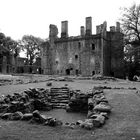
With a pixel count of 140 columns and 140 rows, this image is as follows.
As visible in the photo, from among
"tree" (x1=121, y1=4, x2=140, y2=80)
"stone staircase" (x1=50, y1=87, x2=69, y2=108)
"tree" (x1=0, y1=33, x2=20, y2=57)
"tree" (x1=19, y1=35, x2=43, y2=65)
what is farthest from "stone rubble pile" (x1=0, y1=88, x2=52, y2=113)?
"tree" (x1=19, y1=35, x2=43, y2=65)

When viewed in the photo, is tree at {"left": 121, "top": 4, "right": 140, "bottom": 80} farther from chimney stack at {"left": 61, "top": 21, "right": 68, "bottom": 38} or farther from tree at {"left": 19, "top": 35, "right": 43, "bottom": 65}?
tree at {"left": 19, "top": 35, "right": 43, "bottom": 65}

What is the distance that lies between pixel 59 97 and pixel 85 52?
104 ft

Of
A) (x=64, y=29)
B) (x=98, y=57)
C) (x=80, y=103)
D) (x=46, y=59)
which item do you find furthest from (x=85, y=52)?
(x=80, y=103)

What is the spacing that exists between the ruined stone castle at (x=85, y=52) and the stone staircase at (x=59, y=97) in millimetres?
27966

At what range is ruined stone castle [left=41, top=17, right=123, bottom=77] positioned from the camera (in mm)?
46347

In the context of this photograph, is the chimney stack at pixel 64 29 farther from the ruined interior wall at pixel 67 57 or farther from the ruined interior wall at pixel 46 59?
the ruined interior wall at pixel 46 59

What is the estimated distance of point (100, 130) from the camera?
7051 millimetres

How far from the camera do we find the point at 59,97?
1714 cm

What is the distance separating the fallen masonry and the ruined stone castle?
28803mm

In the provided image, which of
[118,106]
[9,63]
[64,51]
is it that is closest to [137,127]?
[118,106]

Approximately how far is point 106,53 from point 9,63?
26.1m

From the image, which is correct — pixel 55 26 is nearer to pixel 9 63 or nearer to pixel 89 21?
pixel 89 21

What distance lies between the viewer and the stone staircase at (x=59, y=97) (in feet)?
52.5

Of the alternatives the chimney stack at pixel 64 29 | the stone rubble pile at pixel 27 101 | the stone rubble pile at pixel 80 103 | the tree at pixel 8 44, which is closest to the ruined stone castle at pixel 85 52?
the chimney stack at pixel 64 29
